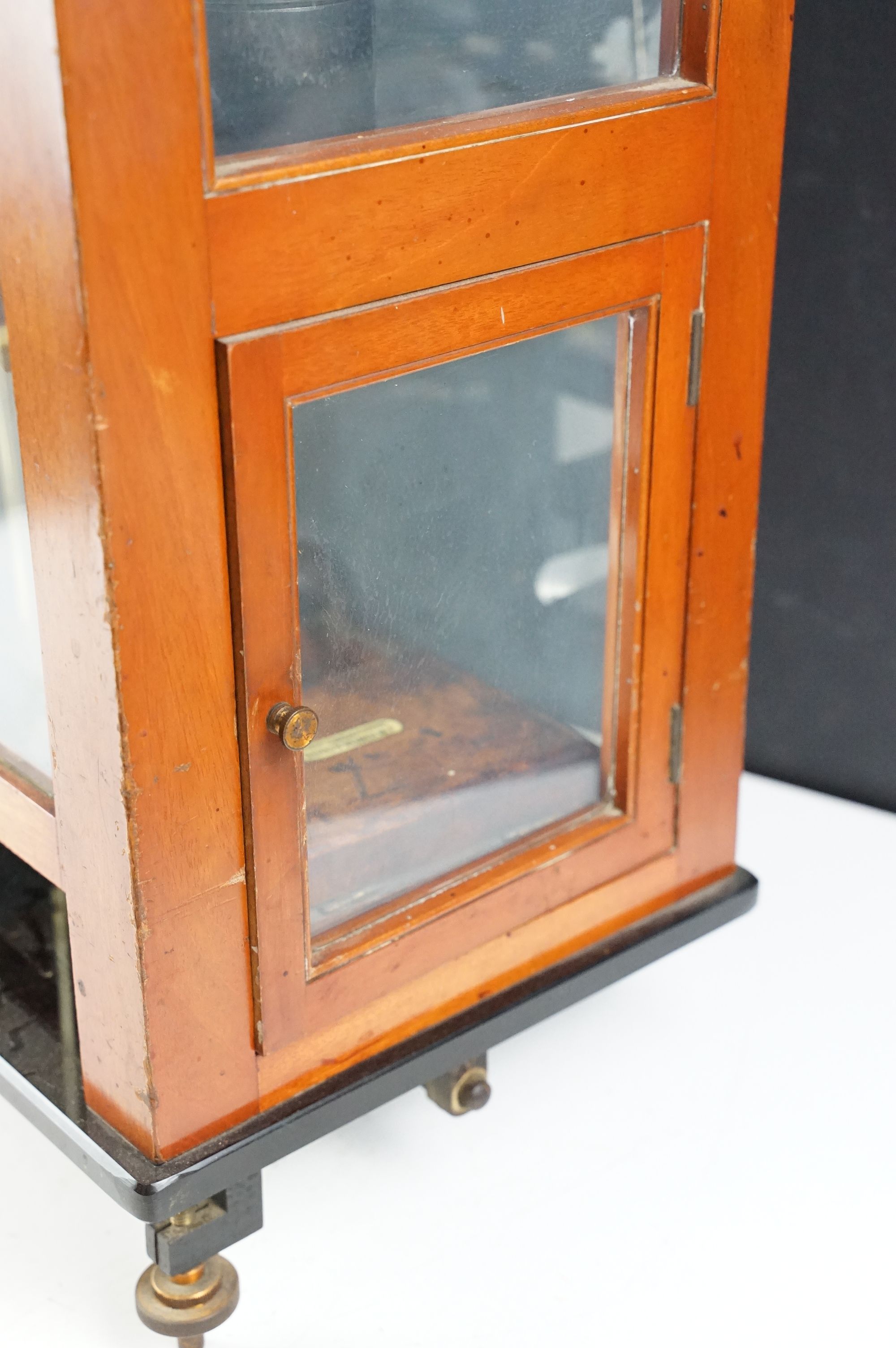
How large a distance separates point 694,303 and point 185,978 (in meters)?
0.60

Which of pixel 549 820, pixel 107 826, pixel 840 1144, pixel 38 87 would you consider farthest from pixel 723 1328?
pixel 38 87

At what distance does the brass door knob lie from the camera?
110 centimetres

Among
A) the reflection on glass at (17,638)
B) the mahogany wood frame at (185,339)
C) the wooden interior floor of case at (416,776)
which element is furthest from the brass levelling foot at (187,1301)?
the reflection on glass at (17,638)

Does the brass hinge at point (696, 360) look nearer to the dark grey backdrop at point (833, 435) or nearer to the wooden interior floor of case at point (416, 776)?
the wooden interior floor of case at point (416, 776)

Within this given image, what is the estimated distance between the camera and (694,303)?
1.26 m

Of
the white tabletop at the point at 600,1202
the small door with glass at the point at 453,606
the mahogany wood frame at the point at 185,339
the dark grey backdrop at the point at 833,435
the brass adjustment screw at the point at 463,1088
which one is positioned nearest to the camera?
the mahogany wood frame at the point at 185,339

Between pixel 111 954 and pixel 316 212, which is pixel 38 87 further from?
pixel 111 954

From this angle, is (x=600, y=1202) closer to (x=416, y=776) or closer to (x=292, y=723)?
(x=416, y=776)

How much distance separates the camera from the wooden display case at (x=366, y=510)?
3.19 feet

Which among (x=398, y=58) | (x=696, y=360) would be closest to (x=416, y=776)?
(x=696, y=360)

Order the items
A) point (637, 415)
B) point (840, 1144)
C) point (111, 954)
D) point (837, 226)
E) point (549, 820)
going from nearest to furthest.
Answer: point (111, 954) → point (637, 415) → point (549, 820) → point (840, 1144) → point (837, 226)

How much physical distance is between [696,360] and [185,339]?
Answer: 45cm

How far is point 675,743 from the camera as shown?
1.40 metres

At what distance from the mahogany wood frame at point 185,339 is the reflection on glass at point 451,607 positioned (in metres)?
0.08
